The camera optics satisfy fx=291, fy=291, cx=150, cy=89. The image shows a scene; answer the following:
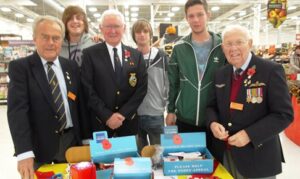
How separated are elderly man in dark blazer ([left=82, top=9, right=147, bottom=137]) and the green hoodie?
13.8 inches

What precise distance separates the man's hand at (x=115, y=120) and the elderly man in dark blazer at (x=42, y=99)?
11.5 inches

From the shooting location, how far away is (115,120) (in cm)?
238

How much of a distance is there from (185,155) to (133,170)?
414mm

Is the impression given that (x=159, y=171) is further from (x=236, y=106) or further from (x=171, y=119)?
(x=171, y=119)

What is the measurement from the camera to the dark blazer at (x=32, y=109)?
1.94 m

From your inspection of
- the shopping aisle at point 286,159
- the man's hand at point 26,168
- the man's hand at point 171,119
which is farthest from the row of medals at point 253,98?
the shopping aisle at point 286,159

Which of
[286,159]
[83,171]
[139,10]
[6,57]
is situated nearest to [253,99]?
[83,171]

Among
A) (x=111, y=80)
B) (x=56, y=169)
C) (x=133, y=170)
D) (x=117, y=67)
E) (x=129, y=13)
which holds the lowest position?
(x=56, y=169)

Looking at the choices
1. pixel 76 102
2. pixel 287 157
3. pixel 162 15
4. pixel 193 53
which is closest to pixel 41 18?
pixel 76 102

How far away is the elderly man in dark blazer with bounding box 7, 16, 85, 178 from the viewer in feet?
6.40

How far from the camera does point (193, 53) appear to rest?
8.06 ft

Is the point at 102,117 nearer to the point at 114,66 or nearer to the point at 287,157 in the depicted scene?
the point at 114,66

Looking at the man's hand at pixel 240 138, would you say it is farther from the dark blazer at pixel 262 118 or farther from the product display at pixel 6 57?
the product display at pixel 6 57

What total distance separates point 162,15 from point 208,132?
55.0ft
